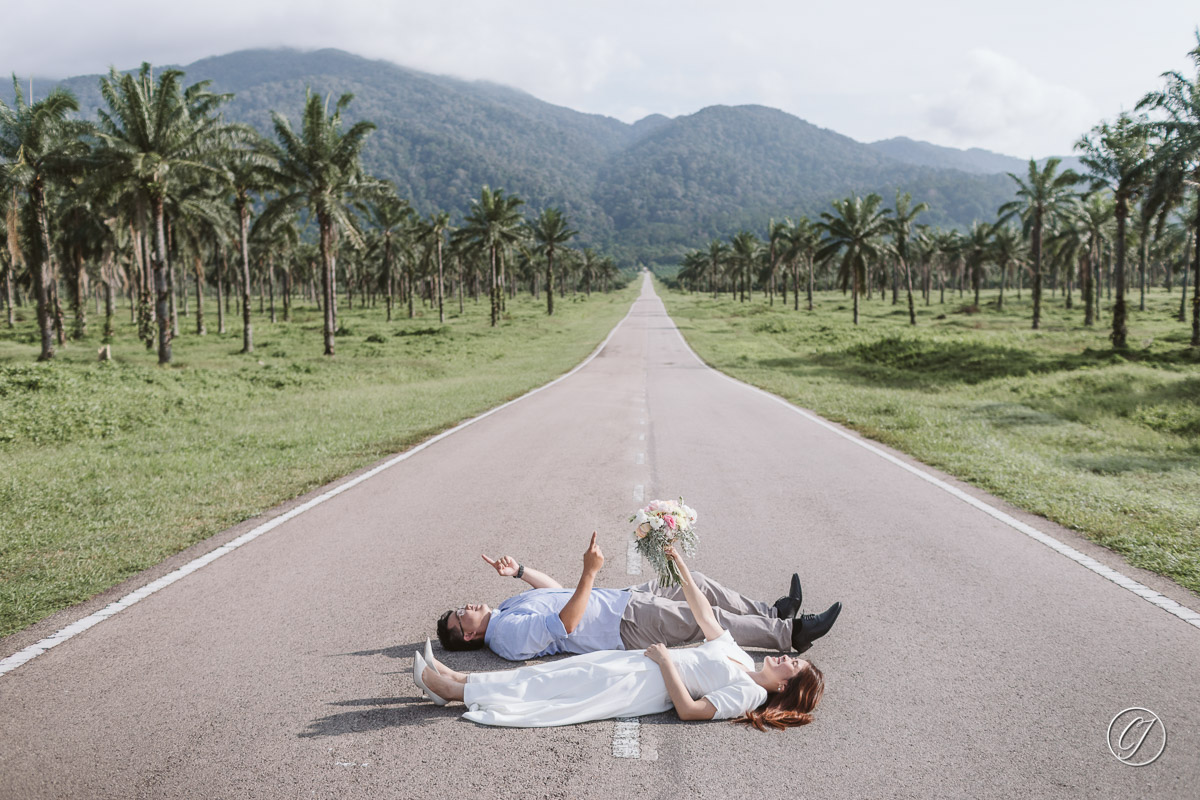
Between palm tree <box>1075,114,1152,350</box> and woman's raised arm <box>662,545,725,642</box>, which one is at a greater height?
palm tree <box>1075,114,1152,350</box>

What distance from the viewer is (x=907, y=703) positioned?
152 inches

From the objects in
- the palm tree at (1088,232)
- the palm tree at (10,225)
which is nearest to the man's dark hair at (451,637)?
the palm tree at (10,225)

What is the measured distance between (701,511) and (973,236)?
73378mm

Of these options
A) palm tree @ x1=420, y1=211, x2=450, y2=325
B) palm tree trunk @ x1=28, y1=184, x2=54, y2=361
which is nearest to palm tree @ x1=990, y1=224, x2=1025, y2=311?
palm tree @ x1=420, y1=211, x2=450, y2=325

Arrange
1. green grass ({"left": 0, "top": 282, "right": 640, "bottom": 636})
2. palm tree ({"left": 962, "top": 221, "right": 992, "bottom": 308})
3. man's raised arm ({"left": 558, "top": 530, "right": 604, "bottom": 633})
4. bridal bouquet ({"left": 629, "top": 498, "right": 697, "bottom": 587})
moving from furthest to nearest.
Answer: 1. palm tree ({"left": 962, "top": 221, "right": 992, "bottom": 308})
2. green grass ({"left": 0, "top": 282, "right": 640, "bottom": 636})
3. bridal bouquet ({"left": 629, "top": 498, "right": 697, "bottom": 587})
4. man's raised arm ({"left": 558, "top": 530, "right": 604, "bottom": 633})

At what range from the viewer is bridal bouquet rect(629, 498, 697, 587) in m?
4.61

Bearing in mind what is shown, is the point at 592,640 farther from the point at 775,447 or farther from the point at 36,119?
the point at 36,119

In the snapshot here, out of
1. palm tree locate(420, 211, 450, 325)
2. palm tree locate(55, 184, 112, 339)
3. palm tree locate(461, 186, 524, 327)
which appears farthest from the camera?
palm tree locate(420, 211, 450, 325)

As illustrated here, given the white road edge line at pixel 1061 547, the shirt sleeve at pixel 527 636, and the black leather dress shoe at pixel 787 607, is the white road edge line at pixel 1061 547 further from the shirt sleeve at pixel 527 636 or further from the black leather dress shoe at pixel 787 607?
the shirt sleeve at pixel 527 636

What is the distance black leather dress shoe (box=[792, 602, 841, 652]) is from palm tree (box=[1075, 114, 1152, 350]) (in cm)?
2791

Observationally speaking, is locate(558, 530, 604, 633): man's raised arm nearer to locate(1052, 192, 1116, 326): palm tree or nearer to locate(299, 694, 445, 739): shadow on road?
locate(299, 694, 445, 739): shadow on road

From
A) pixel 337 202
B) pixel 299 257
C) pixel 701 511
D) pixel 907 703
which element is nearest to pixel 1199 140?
pixel 701 511

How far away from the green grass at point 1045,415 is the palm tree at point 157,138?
67.8 feet

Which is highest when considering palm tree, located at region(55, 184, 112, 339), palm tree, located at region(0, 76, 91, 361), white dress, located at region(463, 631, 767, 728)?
palm tree, located at region(0, 76, 91, 361)
